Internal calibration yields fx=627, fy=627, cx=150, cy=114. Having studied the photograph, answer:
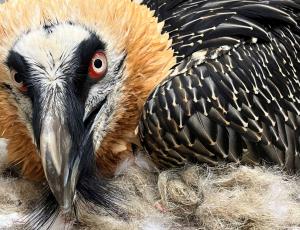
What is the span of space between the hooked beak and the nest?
152 mm

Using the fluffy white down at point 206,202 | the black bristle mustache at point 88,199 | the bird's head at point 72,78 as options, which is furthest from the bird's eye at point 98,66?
the fluffy white down at point 206,202

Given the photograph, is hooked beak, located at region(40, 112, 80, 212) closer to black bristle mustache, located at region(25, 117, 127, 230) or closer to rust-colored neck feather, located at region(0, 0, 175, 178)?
black bristle mustache, located at region(25, 117, 127, 230)

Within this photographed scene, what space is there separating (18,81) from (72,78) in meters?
0.16

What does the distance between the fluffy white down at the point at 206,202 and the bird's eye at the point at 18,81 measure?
367 mm

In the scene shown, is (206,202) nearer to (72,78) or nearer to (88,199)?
(88,199)

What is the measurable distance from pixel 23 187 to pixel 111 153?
11.6 inches

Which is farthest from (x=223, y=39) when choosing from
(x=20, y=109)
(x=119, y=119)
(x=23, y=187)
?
(x=23, y=187)

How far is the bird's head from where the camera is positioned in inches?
62.2

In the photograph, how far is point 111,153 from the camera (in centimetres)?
183

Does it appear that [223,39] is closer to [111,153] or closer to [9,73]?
[111,153]

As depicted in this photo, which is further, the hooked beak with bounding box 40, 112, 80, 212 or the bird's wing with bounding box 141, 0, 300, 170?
the bird's wing with bounding box 141, 0, 300, 170

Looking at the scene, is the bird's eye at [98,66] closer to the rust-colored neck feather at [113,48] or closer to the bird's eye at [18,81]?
the rust-colored neck feather at [113,48]

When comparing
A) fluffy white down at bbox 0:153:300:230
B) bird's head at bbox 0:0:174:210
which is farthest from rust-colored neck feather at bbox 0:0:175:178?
fluffy white down at bbox 0:153:300:230

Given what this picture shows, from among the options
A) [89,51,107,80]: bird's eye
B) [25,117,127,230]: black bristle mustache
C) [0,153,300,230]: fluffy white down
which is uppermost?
[89,51,107,80]: bird's eye
